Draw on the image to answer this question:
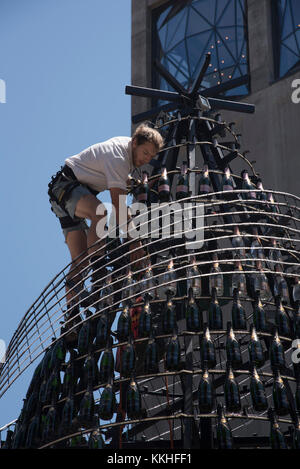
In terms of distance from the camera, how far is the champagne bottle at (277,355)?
12594mm

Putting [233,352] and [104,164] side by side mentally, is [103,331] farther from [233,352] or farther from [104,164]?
[104,164]

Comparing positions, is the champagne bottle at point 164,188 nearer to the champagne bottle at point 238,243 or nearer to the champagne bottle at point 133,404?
the champagne bottle at point 238,243

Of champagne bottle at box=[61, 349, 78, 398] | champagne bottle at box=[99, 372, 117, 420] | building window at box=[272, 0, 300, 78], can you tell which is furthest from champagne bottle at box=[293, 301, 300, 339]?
building window at box=[272, 0, 300, 78]

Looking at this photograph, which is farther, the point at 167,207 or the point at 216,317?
the point at 167,207

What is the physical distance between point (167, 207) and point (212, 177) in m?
1.68

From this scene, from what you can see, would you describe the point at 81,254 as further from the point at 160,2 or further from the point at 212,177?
the point at 160,2

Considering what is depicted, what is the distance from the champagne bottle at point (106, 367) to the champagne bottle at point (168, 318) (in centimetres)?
85

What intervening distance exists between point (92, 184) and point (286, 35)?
11.0 meters

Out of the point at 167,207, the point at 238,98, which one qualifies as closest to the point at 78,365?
the point at 167,207

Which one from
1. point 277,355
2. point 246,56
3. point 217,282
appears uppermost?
point 246,56

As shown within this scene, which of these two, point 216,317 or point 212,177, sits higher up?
point 212,177

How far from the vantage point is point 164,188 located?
1452 cm

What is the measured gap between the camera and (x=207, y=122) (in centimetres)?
1591

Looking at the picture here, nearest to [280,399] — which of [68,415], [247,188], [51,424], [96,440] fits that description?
[96,440]
